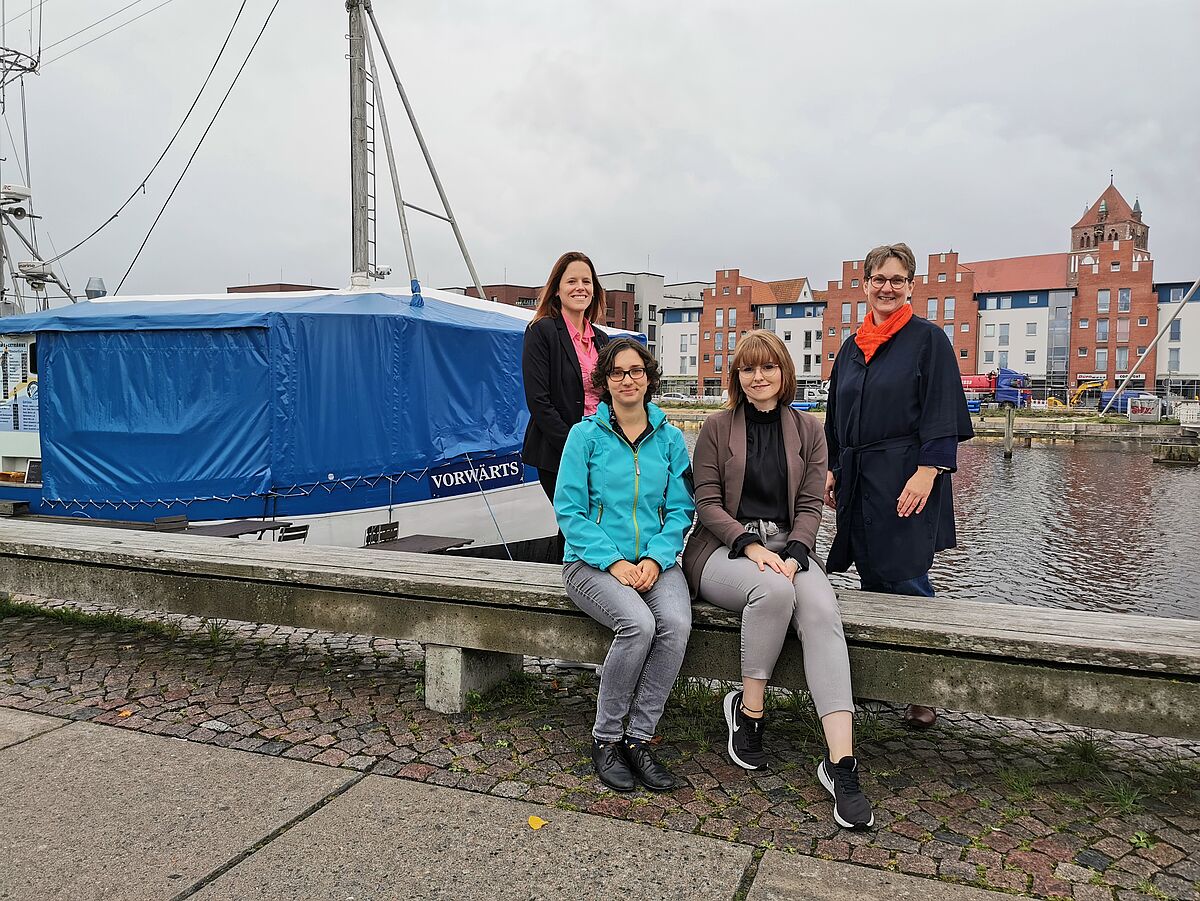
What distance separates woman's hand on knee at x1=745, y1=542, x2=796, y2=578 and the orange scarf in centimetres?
108

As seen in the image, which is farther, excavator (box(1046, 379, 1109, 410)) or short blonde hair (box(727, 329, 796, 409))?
excavator (box(1046, 379, 1109, 410))

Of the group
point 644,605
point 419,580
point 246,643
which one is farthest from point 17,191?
point 644,605

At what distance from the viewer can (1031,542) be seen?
14.5 meters

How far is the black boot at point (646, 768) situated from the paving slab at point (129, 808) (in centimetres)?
110

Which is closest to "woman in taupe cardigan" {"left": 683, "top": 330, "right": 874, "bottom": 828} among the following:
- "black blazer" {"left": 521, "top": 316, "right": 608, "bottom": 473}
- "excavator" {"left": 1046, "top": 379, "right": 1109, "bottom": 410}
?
"black blazer" {"left": 521, "top": 316, "right": 608, "bottom": 473}

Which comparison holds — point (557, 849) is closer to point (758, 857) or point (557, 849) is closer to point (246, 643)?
point (758, 857)

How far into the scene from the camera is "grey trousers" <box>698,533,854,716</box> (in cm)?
340

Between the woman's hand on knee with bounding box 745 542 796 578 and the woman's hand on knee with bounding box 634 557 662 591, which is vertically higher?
the woman's hand on knee with bounding box 745 542 796 578

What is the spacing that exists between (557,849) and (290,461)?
593cm

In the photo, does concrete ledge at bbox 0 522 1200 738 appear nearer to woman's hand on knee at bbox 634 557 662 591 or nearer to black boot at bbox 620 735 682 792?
woman's hand on knee at bbox 634 557 662 591

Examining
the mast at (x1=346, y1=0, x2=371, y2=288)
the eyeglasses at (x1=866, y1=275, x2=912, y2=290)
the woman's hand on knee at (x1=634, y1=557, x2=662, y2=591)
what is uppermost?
the mast at (x1=346, y1=0, x2=371, y2=288)

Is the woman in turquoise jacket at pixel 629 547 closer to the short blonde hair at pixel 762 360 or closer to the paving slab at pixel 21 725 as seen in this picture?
the short blonde hair at pixel 762 360

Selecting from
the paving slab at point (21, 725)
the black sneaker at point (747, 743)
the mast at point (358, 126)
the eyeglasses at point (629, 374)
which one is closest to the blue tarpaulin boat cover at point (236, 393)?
the mast at point (358, 126)

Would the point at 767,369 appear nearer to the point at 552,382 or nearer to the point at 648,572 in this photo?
the point at 648,572
